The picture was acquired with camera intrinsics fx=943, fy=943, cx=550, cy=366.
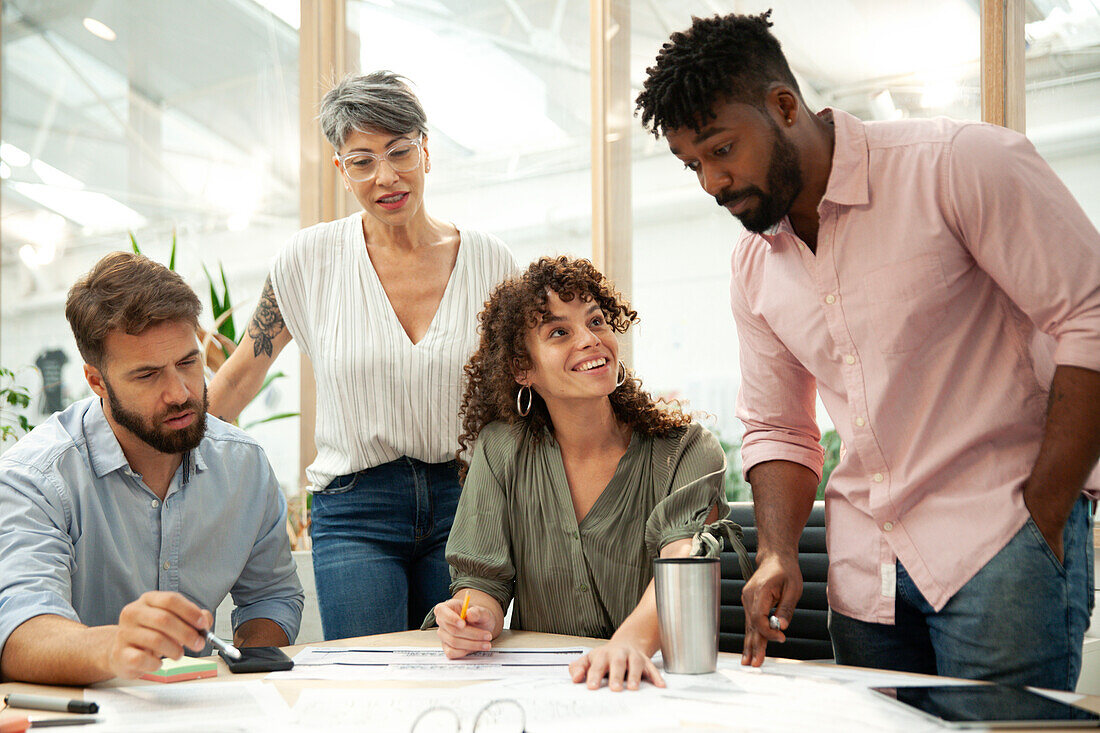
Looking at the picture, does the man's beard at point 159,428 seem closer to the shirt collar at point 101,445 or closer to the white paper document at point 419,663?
the shirt collar at point 101,445

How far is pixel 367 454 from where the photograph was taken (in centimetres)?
199

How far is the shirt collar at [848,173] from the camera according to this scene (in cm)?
141

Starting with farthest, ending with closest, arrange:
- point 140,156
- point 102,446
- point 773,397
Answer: point 140,156 < point 102,446 < point 773,397

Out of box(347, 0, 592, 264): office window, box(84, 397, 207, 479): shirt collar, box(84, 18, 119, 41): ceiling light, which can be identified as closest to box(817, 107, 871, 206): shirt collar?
box(84, 397, 207, 479): shirt collar

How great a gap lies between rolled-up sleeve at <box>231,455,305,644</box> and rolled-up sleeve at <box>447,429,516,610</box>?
341 mm

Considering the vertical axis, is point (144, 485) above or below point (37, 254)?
below

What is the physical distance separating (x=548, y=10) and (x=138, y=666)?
3.20 meters

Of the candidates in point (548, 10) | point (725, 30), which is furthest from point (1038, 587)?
point (548, 10)

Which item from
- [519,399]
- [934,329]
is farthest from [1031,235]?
[519,399]

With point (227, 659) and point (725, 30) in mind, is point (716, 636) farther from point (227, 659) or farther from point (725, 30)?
point (725, 30)

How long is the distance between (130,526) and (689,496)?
3.32 feet

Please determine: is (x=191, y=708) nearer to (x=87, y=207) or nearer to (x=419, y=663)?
(x=419, y=663)

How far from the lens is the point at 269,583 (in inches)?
73.0

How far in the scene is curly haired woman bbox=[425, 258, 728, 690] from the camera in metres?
1.72
